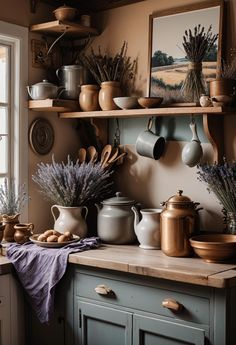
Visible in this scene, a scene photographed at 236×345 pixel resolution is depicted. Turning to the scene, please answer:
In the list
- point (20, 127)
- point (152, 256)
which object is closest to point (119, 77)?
point (20, 127)

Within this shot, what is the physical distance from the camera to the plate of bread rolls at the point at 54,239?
2998 millimetres

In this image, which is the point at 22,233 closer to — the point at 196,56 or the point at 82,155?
the point at 82,155

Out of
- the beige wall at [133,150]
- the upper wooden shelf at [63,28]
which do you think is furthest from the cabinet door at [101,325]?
the upper wooden shelf at [63,28]

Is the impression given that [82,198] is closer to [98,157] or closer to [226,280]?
[98,157]

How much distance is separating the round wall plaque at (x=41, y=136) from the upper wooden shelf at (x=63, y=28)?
1.78ft

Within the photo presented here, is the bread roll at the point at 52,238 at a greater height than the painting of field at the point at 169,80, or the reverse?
the painting of field at the point at 169,80

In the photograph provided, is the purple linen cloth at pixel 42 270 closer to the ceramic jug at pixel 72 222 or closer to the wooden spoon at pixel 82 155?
the ceramic jug at pixel 72 222

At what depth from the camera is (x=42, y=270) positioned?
2920 millimetres

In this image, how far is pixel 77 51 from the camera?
3.62m

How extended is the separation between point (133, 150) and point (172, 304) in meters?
1.17

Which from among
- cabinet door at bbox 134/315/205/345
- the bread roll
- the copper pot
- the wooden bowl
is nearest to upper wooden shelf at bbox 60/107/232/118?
the copper pot

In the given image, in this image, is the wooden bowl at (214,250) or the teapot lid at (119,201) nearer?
the wooden bowl at (214,250)

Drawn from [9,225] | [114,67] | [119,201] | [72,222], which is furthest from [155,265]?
[114,67]

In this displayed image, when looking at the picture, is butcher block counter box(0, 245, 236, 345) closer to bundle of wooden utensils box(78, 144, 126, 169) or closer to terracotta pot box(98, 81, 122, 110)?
bundle of wooden utensils box(78, 144, 126, 169)
